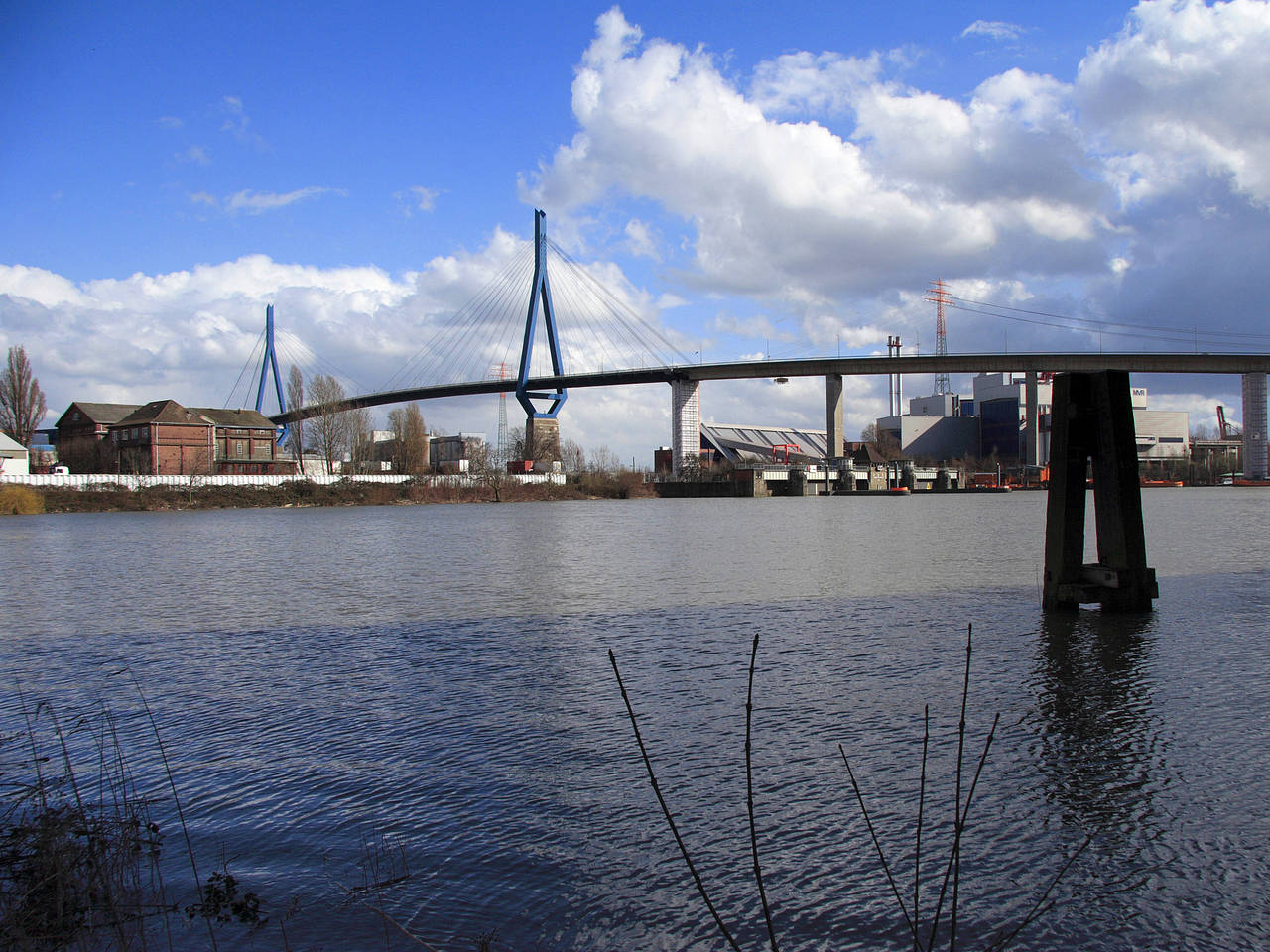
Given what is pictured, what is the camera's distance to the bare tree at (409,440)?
8056cm

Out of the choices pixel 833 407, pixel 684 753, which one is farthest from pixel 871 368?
pixel 684 753

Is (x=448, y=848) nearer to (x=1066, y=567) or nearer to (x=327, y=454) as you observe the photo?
(x=1066, y=567)

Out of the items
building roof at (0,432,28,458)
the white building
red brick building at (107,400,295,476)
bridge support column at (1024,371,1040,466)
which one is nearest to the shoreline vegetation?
red brick building at (107,400,295,476)

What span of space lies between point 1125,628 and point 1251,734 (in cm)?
423

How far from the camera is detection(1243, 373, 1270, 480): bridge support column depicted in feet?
299

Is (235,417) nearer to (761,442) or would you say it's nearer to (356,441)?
(356,441)

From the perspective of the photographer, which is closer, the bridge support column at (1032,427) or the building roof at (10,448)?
the building roof at (10,448)

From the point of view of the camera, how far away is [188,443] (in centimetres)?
7375

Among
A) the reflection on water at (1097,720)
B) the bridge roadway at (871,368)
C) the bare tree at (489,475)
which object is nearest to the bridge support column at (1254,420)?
the bridge roadway at (871,368)

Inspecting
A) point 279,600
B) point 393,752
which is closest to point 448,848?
point 393,752

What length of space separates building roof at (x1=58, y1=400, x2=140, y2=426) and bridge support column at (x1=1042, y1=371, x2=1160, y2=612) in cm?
8200

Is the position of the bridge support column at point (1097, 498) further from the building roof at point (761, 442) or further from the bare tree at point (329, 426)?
the building roof at point (761, 442)

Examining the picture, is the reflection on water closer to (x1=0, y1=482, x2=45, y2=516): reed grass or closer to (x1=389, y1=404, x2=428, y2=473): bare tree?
(x1=0, y1=482, x2=45, y2=516): reed grass

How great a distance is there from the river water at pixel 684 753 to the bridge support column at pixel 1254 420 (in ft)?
310
